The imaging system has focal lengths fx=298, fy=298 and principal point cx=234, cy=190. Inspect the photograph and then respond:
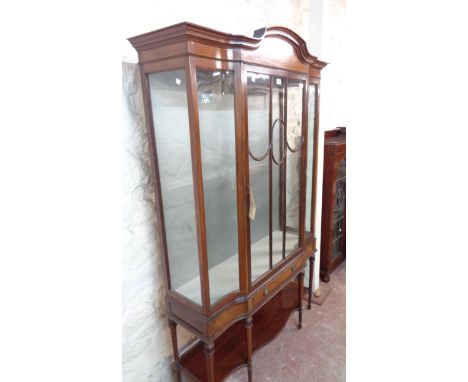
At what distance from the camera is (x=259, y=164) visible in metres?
1.44

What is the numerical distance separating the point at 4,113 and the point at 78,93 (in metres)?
0.11

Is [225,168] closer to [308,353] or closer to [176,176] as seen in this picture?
[176,176]

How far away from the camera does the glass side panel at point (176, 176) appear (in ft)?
3.74

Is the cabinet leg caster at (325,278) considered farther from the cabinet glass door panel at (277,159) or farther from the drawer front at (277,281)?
the cabinet glass door panel at (277,159)

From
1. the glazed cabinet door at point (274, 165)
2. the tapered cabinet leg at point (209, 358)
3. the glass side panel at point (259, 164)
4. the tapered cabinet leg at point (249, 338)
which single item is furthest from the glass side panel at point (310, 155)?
the tapered cabinet leg at point (209, 358)

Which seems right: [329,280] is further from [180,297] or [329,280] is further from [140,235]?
[140,235]

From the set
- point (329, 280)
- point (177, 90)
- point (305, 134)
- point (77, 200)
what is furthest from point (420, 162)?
point (329, 280)

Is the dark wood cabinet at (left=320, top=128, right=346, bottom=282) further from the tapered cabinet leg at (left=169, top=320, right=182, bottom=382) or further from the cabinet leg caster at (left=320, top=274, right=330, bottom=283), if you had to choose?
the tapered cabinet leg at (left=169, top=320, right=182, bottom=382)

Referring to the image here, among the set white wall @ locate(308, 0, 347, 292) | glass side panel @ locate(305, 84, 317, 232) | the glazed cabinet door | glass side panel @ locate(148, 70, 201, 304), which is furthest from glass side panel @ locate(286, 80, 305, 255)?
glass side panel @ locate(148, 70, 201, 304)

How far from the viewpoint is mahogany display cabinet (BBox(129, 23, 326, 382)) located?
1098 mm

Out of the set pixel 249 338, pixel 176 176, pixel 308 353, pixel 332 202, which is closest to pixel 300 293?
pixel 308 353

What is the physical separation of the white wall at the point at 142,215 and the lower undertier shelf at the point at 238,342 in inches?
5.1

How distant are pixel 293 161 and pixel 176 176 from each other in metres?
0.74

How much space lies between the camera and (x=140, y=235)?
4.50ft
